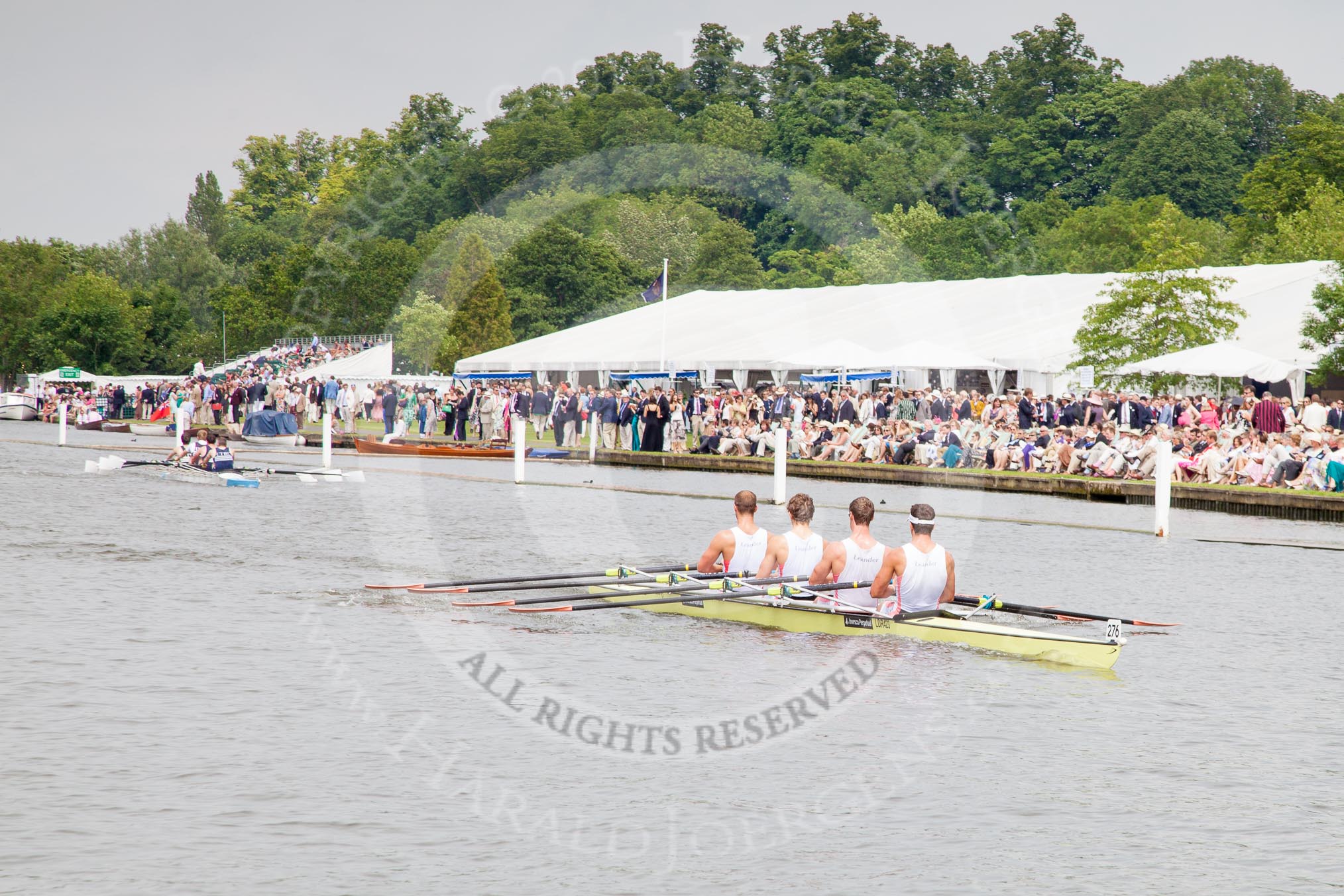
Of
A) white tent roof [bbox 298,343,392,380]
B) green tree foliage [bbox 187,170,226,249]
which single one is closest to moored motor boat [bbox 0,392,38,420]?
white tent roof [bbox 298,343,392,380]

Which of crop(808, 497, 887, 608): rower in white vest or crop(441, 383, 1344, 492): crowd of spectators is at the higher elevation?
crop(441, 383, 1344, 492): crowd of spectators

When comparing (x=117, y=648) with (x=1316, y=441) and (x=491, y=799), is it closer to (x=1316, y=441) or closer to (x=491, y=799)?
(x=491, y=799)

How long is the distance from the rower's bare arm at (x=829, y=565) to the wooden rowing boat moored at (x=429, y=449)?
30.2m

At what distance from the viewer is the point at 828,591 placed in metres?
16.6

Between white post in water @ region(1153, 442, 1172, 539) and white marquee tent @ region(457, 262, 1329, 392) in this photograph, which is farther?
white marquee tent @ region(457, 262, 1329, 392)

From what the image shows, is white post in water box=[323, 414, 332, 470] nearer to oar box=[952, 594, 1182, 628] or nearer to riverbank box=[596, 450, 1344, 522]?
riverbank box=[596, 450, 1344, 522]

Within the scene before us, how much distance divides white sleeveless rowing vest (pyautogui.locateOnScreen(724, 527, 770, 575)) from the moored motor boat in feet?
248

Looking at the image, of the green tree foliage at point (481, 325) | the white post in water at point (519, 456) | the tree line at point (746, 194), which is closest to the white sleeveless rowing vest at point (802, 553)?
the white post in water at point (519, 456)

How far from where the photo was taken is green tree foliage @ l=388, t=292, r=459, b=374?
99.2 metres

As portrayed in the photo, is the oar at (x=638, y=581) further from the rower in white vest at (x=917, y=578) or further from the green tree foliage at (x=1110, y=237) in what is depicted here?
the green tree foliage at (x=1110, y=237)

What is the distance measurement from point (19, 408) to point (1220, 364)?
70.3 metres

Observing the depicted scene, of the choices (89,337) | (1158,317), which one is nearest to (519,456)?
(1158,317)

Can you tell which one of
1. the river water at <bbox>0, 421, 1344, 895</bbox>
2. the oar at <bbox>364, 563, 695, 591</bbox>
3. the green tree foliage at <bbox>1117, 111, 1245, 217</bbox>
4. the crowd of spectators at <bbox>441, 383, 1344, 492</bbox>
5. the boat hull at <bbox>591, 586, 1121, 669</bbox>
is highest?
the green tree foliage at <bbox>1117, 111, 1245, 217</bbox>

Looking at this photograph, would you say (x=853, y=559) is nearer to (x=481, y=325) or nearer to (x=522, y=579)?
(x=522, y=579)
